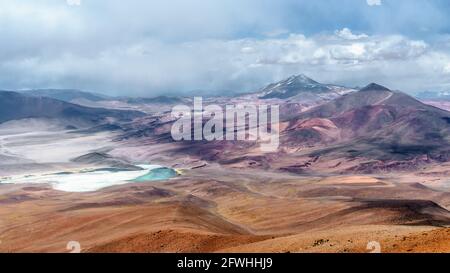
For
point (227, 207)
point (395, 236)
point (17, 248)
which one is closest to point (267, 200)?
point (227, 207)

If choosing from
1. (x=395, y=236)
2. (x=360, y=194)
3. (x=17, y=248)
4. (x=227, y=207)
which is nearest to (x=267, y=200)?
(x=227, y=207)

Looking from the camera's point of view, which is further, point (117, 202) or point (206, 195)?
point (206, 195)

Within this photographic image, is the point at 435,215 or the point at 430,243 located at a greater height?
the point at 430,243

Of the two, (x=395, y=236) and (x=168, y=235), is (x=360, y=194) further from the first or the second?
(x=395, y=236)

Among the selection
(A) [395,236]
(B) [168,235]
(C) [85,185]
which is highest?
(A) [395,236]

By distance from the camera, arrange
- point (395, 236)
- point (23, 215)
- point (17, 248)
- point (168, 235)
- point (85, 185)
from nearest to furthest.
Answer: point (395, 236), point (168, 235), point (17, 248), point (23, 215), point (85, 185)

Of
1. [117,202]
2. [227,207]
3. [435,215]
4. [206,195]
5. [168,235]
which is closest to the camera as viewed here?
[168,235]
